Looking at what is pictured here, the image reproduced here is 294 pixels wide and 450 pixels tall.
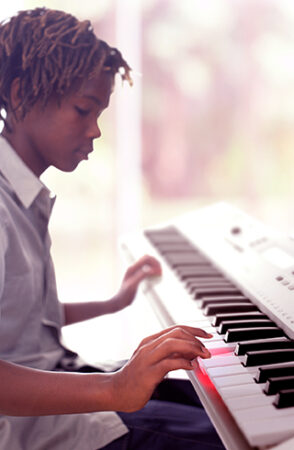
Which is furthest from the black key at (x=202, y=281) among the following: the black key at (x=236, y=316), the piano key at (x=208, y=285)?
the black key at (x=236, y=316)

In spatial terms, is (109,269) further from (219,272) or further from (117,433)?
(117,433)

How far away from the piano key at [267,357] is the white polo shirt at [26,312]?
259 mm

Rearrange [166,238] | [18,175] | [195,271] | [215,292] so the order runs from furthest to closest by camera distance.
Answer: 1. [166,238]
2. [195,271]
3. [215,292]
4. [18,175]

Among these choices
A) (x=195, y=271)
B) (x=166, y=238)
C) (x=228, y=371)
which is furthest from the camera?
(x=166, y=238)

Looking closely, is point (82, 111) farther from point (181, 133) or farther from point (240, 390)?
point (181, 133)

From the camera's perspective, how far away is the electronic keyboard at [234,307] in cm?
61

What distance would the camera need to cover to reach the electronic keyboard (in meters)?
0.61

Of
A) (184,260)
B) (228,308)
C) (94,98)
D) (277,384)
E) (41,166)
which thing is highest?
(94,98)

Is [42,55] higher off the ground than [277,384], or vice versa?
[42,55]

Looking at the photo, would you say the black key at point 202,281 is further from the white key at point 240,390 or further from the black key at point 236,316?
the white key at point 240,390

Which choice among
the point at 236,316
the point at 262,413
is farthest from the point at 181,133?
the point at 262,413

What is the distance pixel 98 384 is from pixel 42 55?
50 centimetres

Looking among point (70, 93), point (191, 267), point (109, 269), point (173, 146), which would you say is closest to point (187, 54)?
point (173, 146)

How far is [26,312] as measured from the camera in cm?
83
